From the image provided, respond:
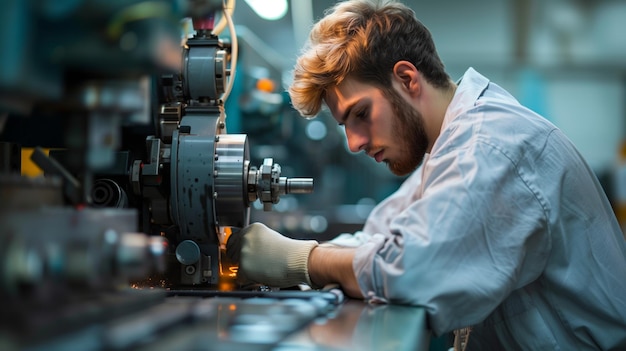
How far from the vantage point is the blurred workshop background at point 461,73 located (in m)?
3.13

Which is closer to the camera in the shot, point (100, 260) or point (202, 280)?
point (100, 260)

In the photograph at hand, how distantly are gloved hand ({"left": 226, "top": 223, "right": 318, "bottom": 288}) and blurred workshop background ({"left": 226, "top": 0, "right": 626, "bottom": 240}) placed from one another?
1110mm

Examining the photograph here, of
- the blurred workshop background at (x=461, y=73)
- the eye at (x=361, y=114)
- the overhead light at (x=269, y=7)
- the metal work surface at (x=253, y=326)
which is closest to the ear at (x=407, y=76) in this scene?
the eye at (x=361, y=114)

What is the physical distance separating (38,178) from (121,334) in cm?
20

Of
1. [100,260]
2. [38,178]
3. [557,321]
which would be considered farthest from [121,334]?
[557,321]

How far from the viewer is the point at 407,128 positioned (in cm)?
168

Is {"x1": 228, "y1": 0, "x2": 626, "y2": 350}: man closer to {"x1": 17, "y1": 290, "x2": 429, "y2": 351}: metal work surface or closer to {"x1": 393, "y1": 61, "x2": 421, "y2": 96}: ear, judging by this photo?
{"x1": 393, "y1": 61, "x2": 421, "y2": 96}: ear

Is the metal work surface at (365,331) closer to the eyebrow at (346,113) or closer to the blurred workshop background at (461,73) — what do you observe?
the eyebrow at (346,113)

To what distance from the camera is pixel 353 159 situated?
299 inches

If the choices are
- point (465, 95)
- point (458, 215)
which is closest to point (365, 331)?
point (458, 215)

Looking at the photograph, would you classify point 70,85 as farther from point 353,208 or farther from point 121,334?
point 353,208

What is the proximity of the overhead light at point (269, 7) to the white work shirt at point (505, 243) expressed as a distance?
165cm

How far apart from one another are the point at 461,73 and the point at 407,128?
5.35m

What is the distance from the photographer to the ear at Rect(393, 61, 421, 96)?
1.65 meters
